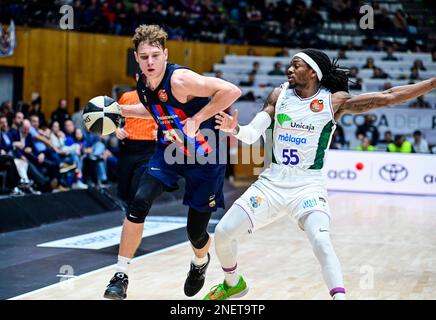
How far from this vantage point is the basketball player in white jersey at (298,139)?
273 inches

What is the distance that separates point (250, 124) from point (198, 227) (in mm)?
1148

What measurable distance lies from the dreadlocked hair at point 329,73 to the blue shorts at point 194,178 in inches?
47.5

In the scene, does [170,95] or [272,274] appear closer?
[170,95]

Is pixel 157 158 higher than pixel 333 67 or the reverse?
the reverse

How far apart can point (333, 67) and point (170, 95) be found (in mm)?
1371

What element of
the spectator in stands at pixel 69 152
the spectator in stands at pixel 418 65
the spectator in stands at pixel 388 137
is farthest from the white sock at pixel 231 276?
the spectator in stands at pixel 418 65

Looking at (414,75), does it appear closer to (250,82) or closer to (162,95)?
(250,82)

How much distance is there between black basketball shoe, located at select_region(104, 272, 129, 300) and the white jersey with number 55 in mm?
1601

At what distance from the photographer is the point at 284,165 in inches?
280

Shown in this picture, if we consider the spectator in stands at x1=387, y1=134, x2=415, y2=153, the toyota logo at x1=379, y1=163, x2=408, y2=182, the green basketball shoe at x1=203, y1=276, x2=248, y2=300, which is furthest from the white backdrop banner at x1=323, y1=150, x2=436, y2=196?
the green basketball shoe at x1=203, y1=276, x2=248, y2=300

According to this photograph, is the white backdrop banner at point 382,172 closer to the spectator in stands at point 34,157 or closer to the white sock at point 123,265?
the spectator in stands at point 34,157

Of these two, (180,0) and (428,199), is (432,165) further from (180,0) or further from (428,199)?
(180,0)

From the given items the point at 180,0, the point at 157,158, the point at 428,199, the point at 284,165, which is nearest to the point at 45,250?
the point at 157,158
